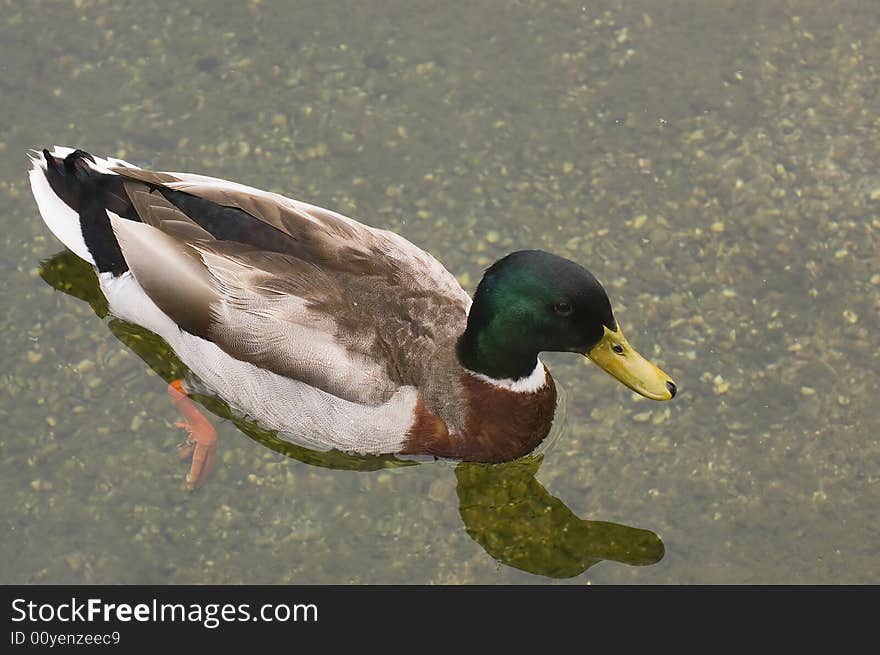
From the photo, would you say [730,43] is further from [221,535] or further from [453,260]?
A: [221,535]

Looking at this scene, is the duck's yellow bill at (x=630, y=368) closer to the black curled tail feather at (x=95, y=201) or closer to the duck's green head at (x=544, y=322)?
the duck's green head at (x=544, y=322)

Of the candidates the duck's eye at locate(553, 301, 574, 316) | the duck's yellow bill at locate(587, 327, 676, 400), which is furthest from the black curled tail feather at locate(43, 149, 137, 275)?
the duck's yellow bill at locate(587, 327, 676, 400)

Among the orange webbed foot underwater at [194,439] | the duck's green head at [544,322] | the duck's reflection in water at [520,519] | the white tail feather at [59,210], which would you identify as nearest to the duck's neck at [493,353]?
the duck's green head at [544,322]

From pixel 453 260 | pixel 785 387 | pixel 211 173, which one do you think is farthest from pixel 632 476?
pixel 211 173

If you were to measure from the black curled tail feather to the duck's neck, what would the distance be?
1.56 m

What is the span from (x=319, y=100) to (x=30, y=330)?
1877mm

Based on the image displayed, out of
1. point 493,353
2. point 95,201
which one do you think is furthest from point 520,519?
point 95,201

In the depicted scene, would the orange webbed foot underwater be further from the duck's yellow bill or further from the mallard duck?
the duck's yellow bill

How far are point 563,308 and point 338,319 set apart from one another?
35.2 inches

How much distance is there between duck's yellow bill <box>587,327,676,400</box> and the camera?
5.30 m

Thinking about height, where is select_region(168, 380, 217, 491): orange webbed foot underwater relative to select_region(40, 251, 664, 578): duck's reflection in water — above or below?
above

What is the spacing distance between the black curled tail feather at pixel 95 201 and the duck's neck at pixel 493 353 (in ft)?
5.11

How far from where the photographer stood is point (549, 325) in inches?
206
